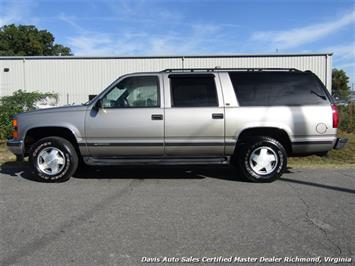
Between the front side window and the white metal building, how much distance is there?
17.6 m

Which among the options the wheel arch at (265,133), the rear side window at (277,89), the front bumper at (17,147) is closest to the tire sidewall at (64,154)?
the front bumper at (17,147)

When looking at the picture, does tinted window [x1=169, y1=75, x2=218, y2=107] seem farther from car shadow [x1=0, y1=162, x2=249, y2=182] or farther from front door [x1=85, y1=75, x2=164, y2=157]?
car shadow [x1=0, y1=162, x2=249, y2=182]

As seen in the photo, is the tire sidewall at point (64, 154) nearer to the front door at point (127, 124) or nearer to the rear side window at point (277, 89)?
the front door at point (127, 124)

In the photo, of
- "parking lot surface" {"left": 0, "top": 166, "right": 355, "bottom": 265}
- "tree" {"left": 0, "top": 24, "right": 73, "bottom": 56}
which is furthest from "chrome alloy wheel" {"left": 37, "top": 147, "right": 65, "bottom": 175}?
"tree" {"left": 0, "top": 24, "right": 73, "bottom": 56}

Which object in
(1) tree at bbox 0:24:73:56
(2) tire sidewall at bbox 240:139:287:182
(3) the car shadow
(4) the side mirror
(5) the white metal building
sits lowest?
(3) the car shadow

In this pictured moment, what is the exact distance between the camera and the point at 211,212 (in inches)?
207

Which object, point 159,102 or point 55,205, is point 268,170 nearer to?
point 159,102

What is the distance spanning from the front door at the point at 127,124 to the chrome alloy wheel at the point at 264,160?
161 centimetres

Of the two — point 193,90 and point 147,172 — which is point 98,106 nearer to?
point 193,90

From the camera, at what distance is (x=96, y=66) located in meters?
25.2

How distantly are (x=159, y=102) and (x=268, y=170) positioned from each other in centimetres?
223

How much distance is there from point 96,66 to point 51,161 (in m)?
19.0

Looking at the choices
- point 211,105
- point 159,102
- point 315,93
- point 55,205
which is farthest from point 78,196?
point 315,93

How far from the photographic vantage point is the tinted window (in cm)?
698
